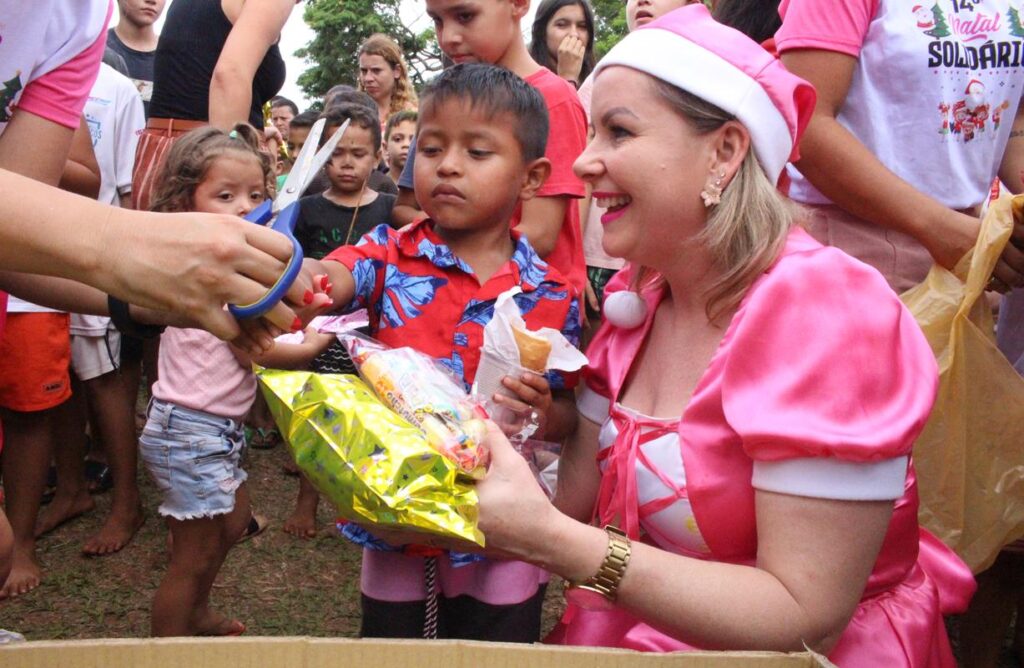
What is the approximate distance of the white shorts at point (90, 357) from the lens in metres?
3.71

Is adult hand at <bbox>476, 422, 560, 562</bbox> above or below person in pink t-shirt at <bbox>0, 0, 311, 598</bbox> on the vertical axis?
below

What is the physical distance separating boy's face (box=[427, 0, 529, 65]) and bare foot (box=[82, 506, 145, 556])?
2.40 m

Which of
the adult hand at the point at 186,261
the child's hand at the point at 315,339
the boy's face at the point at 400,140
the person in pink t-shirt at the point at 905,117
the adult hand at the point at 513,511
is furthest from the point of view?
the boy's face at the point at 400,140

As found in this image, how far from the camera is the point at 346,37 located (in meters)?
36.0

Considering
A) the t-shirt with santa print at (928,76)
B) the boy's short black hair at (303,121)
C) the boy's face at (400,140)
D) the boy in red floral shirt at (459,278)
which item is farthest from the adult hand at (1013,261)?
the boy's face at (400,140)

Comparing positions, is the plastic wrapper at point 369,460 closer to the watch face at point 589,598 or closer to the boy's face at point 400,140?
the watch face at point 589,598

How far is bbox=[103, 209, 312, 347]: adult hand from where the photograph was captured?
1219 mm

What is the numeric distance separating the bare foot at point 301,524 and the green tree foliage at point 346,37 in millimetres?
32193

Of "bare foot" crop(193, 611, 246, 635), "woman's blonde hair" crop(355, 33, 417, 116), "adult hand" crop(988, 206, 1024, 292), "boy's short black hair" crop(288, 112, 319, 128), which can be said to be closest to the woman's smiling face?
"adult hand" crop(988, 206, 1024, 292)

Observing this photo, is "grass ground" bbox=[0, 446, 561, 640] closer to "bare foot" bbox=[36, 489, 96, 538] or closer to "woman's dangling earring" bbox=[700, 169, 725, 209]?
"bare foot" bbox=[36, 489, 96, 538]

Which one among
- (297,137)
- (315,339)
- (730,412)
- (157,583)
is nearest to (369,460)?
(730,412)

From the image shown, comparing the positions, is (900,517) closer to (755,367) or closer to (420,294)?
(755,367)

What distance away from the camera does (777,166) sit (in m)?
1.62

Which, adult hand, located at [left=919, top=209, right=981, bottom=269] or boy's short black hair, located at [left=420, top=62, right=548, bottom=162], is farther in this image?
boy's short black hair, located at [left=420, top=62, right=548, bottom=162]
